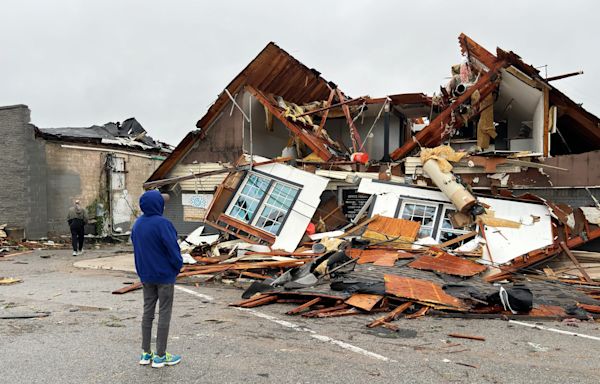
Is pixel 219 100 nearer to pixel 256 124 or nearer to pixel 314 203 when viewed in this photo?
pixel 256 124

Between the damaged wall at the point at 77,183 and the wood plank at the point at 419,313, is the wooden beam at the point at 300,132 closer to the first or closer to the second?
the wood plank at the point at 419,313

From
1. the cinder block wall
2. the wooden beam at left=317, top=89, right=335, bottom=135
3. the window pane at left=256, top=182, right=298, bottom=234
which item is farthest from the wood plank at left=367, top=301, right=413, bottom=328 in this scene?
the cinder block wall

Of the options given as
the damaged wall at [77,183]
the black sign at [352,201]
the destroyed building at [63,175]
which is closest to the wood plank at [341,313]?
the black sign at [352,201]

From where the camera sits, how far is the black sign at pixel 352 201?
503 inches

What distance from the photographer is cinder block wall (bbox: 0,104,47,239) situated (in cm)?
1733

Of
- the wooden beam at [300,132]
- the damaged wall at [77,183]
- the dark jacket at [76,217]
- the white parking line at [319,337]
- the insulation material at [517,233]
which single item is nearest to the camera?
the white parking line at [319,337]

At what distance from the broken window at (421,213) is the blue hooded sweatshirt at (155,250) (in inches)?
338

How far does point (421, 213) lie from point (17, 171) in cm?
1555

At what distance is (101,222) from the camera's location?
64.0 ft

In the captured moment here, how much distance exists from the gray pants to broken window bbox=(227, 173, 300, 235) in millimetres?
8185

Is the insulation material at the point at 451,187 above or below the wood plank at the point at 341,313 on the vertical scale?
above

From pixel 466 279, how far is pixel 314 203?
16.8 ft

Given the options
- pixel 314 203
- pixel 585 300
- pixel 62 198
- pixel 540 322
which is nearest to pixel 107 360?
pixel 540 322

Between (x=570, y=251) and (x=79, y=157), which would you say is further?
(x=79, y=157)
